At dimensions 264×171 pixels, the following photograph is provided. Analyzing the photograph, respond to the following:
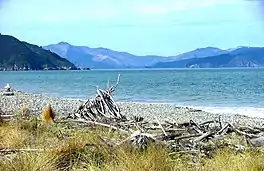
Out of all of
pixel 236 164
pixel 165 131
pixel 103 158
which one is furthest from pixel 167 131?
pixel 236 164

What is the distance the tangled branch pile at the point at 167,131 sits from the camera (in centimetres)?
873

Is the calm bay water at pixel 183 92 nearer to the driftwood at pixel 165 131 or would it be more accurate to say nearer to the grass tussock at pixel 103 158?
the driftwood at pixel 165 131

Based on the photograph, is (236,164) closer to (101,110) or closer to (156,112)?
(101,110)

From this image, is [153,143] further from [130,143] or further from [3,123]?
[3,123]

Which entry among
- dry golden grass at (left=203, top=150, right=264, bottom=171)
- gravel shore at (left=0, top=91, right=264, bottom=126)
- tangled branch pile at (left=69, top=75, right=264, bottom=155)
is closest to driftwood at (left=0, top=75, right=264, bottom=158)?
tangled branch pile at (left=69, top=75, right=264, bottom=155)

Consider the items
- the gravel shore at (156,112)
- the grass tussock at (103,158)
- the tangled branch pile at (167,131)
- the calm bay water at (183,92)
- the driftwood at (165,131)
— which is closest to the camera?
the grass tussock at (103,158)

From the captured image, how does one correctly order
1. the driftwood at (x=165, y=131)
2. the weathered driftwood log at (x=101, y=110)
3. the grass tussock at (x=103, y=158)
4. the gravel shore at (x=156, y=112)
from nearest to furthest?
the grass tussock at (x=103, y=158)
the driftwood at (x=165, y=131)
the weathered driftwood log at (x=101, y=110)
the gravel shore at (x=156, y=112)

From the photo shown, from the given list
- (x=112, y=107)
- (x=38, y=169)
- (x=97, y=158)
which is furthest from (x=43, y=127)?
(x=38, y=169)

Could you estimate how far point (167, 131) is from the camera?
1057 cm

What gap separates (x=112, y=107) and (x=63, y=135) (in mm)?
2830

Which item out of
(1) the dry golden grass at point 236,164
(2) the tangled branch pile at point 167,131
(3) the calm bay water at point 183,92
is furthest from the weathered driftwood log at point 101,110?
(3) the calm bay water at point 183,92

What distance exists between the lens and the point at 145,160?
21.0ft

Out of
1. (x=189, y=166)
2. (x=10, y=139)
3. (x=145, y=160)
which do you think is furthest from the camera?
(x=10, y=139)

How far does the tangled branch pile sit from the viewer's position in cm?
873
